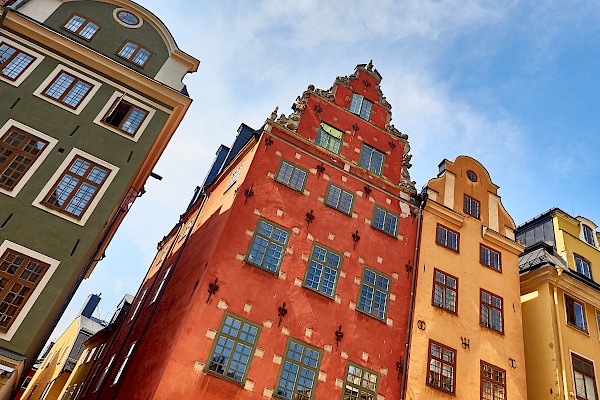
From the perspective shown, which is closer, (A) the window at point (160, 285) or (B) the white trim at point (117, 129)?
(B) the white trim at point (117, 129)

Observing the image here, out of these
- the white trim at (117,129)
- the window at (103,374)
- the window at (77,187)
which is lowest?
the window at (103,374)

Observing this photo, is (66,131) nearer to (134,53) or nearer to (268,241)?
(134,53)

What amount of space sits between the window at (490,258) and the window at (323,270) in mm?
7785

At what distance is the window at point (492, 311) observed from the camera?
19375 mm

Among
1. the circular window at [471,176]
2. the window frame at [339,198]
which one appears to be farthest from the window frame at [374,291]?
the circular window at [471,176]

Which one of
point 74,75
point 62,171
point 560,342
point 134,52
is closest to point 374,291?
point 560,342

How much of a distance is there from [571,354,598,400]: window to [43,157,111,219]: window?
793 inches

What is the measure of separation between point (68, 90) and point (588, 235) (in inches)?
1061

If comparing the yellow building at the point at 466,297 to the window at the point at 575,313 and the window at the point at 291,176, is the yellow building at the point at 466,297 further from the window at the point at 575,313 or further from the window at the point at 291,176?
the window at the point at 291,176

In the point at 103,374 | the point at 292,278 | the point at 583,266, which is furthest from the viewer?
the point at 583,266

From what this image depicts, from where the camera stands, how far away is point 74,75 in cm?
1722

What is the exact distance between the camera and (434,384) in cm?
1680

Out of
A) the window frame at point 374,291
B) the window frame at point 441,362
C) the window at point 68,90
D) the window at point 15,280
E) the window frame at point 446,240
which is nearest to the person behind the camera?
the window at point 15,280

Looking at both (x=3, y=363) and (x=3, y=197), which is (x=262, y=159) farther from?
(x=3, y=363)
